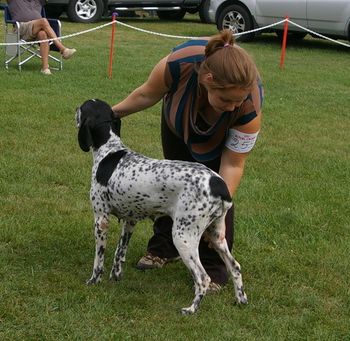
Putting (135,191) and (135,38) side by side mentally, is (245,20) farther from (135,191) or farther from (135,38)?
(135,191)

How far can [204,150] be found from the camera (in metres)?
4.20

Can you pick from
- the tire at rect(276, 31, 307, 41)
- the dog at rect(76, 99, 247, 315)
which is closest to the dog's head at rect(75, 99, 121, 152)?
the dog at rect(76, 99, 247, 315)

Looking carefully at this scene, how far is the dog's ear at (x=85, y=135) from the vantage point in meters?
4.13

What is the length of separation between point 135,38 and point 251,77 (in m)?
12.8

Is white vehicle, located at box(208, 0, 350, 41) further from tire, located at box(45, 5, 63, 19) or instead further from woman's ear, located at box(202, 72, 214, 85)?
woman's ear, located at box(202, 72, 214, 85)

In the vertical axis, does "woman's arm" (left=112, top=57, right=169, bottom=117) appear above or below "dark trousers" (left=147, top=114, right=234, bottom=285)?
above

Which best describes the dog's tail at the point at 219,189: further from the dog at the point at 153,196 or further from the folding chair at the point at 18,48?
the folding chair at the point at 18,48

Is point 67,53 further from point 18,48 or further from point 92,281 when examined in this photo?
point 92,281

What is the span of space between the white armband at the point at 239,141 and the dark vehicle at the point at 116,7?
1413 centimetres

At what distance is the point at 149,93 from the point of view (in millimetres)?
4121

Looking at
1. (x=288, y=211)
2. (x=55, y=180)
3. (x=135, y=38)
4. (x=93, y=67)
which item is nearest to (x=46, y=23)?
(x=93, y=67)

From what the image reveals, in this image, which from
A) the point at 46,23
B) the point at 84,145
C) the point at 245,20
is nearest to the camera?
the point at 84,145

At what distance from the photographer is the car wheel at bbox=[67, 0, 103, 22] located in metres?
17.5

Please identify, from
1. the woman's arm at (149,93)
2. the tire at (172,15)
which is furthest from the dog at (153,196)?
the tire at (172,15)
